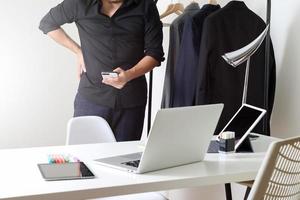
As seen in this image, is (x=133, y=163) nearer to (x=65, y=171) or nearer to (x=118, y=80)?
(x=65, y=171)

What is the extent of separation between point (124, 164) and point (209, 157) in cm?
38

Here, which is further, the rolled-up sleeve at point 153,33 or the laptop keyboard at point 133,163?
the rolled-up sleeve at point 153,33

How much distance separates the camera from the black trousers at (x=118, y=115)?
270 cm

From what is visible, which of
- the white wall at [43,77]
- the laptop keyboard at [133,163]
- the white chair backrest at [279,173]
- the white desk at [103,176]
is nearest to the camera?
the white chair backrest at [279,173]

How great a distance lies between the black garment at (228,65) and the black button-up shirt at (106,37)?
1.30ft

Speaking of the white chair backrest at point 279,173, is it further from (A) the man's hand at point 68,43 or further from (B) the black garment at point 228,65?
(A) the man's hand at point 68,43

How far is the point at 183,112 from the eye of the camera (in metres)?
1.46

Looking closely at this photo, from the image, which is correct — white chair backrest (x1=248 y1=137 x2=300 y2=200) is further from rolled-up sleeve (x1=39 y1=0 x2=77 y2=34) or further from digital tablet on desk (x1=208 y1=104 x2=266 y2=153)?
rolled-up sleeve (x1=39 y1=0 x2=77 y2=34)

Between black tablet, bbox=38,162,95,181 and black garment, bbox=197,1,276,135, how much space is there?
130 centimetres

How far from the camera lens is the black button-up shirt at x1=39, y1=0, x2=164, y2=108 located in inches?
104

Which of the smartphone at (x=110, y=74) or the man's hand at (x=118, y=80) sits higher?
the smartphone at (x=110, y=74)

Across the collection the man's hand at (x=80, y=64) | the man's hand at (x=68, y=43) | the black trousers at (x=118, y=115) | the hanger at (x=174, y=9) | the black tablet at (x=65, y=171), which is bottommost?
the black trousers at (x=118, y=115)

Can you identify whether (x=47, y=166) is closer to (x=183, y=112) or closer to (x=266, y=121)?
(x=183, y=112)

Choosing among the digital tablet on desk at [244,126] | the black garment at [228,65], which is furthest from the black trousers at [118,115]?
the digital tablet on desk at [244,126]
